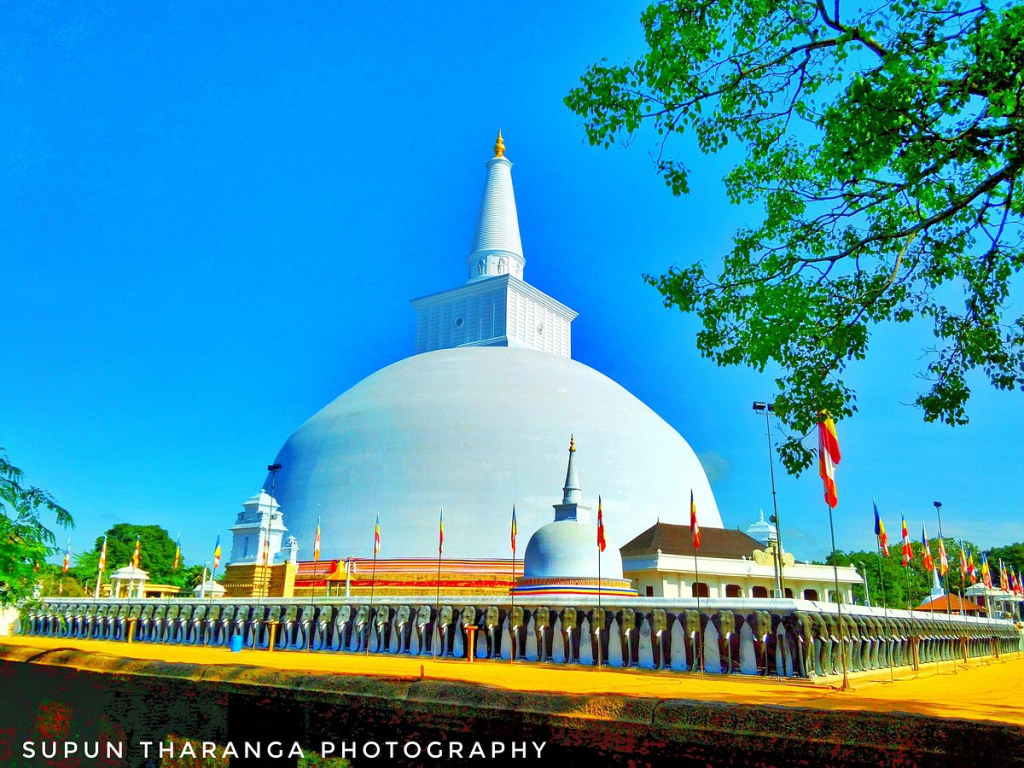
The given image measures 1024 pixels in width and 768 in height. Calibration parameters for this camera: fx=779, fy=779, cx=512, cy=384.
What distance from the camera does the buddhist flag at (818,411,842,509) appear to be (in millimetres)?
15555

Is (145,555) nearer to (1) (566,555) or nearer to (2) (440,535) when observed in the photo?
(2) (440,535)

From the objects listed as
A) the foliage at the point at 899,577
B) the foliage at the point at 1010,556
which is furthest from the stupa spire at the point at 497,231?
the foliage at the point at 1010,556

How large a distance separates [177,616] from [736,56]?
85.0 feet

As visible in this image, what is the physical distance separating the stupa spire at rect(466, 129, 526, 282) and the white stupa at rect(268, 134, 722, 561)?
812 cm

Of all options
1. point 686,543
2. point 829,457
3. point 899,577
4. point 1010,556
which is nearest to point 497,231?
point 686,543

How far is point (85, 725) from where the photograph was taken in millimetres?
4641

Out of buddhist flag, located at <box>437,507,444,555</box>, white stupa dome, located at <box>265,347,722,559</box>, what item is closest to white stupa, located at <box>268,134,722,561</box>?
white stupa dome, located at <box>265,347,722,559</box>

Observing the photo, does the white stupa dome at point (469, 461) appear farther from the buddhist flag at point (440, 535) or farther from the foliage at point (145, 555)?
the foliage at point (145, 555)

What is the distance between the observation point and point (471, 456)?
124 ft

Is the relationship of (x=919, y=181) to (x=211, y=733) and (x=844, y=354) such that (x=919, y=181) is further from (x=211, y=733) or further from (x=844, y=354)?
(x=211, y=733)

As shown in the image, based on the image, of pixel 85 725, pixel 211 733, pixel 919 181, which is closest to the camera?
pixel 211 733

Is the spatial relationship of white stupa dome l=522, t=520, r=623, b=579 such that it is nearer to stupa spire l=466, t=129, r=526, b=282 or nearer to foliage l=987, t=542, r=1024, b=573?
stupa spire l=466, t=129, r=526, b=282

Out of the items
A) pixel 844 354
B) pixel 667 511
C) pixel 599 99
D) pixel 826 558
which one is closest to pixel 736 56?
pixel 599 99

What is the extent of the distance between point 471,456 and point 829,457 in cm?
2348
